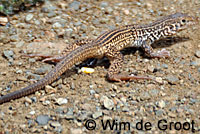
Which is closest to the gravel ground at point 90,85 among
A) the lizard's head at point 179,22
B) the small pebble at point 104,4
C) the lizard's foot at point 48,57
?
the lizard's foot at point 48,57

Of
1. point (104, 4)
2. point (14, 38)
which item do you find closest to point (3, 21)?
point (14, 38)

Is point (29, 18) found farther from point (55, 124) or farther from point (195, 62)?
point (195, 62)

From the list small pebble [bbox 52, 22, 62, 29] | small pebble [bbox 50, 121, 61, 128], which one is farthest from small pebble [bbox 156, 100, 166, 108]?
small pebble [bbox 52, 22, 62, 29]

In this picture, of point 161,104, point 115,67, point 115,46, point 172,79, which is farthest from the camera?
point 115,46

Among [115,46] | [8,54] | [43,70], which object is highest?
[115,46]

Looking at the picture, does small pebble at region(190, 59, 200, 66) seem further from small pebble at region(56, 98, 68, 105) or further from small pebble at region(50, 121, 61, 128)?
small pebble at region(50, 121, 61, 128)

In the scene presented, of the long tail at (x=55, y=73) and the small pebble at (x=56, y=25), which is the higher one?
the small pebble at (x=56, y=25)

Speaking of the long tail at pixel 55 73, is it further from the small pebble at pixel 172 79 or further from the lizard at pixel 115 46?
the small pebble at pixel 172 79
